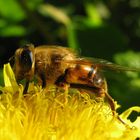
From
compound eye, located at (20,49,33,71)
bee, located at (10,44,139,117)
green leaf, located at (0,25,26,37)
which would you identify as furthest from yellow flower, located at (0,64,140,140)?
green leaf, located at (0,25,26,37)

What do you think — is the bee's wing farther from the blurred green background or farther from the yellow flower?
the blurred green background

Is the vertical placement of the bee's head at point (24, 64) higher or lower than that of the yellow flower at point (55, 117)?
higher

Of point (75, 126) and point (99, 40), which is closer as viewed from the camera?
point (75, 126)

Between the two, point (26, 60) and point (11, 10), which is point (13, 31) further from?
point (26, 60)

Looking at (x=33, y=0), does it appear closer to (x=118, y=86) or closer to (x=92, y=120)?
(x=118, y=86)

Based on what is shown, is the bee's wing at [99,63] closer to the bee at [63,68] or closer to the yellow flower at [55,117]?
the bee at [63,68]

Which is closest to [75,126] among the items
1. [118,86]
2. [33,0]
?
[118,86]

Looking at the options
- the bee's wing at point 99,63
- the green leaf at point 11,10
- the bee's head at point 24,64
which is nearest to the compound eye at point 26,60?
the bee's head at point 24,64
